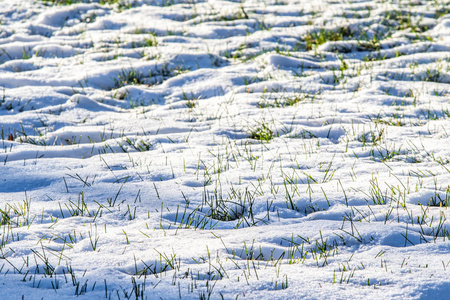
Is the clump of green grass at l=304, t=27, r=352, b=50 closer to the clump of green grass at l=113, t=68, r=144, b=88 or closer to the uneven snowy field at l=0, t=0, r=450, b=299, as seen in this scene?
the uneven snowy field at l=0, t=0, r=450, b=299

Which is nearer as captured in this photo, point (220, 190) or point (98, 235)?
point (98, 235)

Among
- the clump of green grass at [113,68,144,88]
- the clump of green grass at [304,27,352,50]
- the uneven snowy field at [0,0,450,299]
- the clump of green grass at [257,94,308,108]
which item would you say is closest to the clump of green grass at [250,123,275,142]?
the uneven snowy field at [0,0,450,299]

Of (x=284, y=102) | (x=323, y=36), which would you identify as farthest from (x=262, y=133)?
(x=323, y=36)

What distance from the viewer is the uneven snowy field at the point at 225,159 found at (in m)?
1.96

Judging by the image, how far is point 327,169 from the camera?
314 cm

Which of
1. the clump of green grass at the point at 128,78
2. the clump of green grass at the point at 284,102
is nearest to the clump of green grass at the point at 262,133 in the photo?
the clump of green grass at the point at 284,102

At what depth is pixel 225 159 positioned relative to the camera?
3.54 m

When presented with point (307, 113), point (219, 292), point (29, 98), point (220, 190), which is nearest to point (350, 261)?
point (219, 292)

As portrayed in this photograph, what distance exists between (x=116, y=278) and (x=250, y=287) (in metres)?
0.60

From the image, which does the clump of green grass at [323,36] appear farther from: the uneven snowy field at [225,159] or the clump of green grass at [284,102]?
the clump of green grass at [284,102]

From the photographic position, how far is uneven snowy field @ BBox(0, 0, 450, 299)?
1.96 metres

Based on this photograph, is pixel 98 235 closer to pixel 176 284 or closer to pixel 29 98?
pixel 176 284

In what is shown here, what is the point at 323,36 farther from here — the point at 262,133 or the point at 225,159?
the point at 225,159

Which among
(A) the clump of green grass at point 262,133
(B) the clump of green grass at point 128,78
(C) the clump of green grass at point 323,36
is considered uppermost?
(C) the clump of green grass at point 323,36
